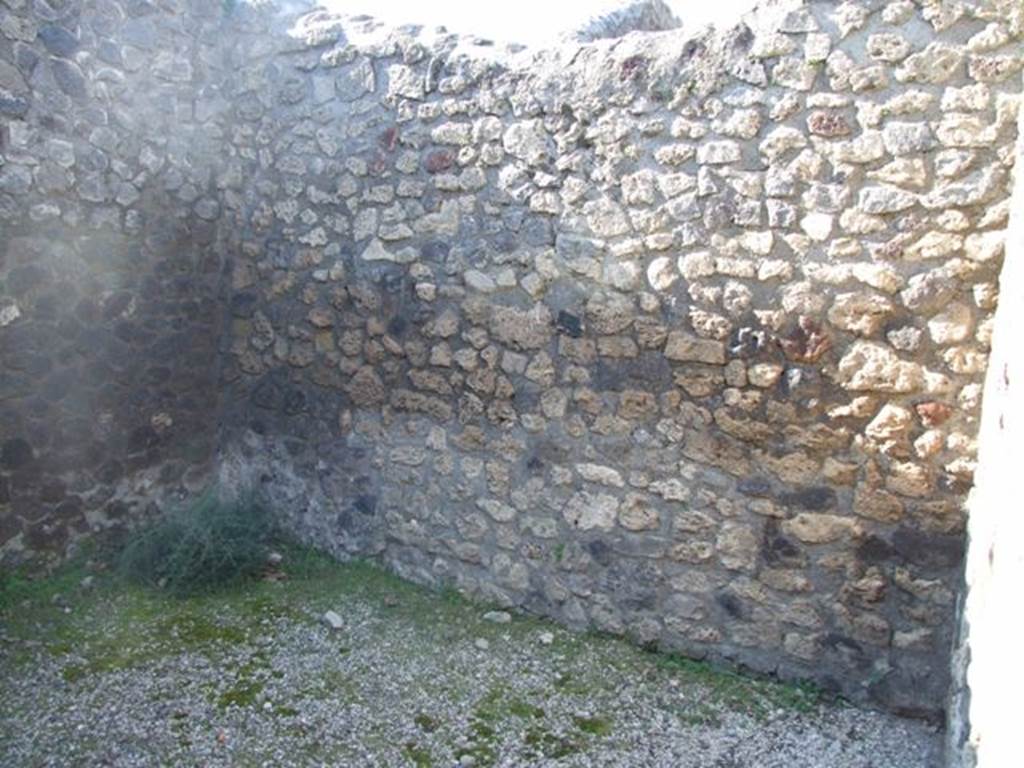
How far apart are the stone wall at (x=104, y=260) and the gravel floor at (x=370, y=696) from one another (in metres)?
0.59

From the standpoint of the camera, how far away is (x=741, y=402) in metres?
3.60

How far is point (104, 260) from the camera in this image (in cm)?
441

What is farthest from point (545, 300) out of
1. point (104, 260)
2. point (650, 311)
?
point (104, 260)

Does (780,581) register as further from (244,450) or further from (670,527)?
(244,450)

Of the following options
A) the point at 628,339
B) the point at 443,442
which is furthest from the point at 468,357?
the point at 628,339

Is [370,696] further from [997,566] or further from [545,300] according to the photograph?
[997,566]

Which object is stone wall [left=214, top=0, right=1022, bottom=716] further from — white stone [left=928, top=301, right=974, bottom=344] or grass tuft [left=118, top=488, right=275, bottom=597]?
grass tuft [left=118, top=488, right=275, bottom=597]

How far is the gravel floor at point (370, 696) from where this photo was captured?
10.6 ft

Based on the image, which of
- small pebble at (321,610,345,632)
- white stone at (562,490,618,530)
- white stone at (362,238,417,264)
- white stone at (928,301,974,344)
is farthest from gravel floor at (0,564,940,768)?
white stone at (362,238,417,264)

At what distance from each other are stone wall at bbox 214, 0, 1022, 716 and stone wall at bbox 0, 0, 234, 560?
27 cm

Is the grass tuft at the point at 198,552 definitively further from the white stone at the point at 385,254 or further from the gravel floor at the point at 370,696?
the white stone at the point at 385,254

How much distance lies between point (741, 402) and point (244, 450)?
8.67 feet

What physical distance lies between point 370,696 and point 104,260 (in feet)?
7.77

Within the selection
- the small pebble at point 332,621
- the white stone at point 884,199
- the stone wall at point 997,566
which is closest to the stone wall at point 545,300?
the white stone at point 884,199
